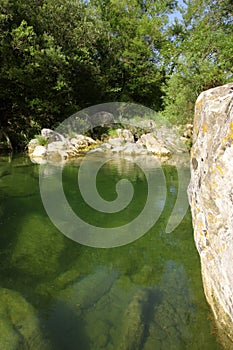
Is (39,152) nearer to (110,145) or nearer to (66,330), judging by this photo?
(110,145)

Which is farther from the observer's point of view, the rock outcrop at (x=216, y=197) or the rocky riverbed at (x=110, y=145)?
the rocky riverbed at (x=110, y=145)

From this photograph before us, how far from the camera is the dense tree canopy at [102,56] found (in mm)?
11344

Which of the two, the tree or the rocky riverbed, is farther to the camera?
the rocky riverbed

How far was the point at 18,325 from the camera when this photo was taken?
2650mm

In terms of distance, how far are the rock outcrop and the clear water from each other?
1.30ft

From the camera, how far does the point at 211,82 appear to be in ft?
34.8

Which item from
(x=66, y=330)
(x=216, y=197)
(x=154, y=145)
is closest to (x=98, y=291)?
(x=66, y=330)

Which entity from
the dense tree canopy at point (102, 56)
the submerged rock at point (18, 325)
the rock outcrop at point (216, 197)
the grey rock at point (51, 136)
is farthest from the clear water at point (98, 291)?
the grey rock at point (51, 136)

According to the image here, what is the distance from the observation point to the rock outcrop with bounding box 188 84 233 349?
7.41 feet

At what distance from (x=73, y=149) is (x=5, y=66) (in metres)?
6.77

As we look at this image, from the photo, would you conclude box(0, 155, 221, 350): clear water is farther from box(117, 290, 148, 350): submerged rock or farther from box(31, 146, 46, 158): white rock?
box(31, 146, 46, 158): white rock

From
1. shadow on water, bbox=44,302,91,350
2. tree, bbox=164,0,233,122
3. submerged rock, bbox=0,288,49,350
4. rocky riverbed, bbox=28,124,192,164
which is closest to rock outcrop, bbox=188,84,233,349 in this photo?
shadow on water, bbox=44,302,91,350

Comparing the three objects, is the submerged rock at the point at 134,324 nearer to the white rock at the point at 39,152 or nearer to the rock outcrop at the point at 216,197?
the rock outcrop at the point at 216,197

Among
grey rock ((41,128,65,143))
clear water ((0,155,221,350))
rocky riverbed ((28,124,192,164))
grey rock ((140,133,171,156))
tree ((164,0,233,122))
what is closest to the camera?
clear water ((0,155,221,350))
